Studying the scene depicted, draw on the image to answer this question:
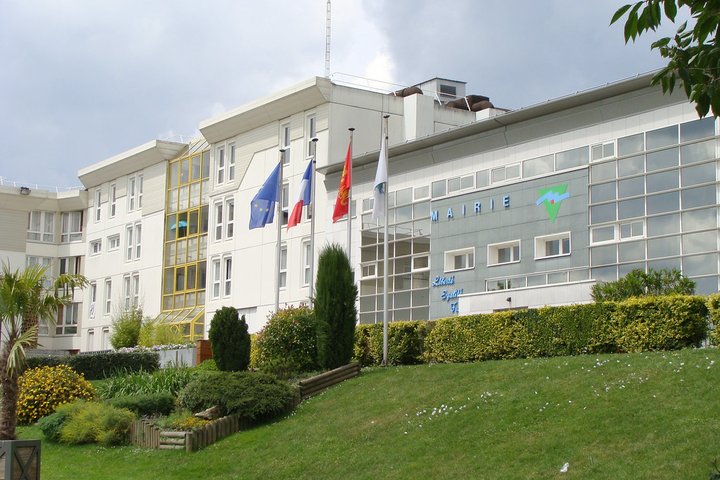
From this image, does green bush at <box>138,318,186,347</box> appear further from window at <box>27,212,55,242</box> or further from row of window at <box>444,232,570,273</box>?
window at <box>27,212,55,242</box>

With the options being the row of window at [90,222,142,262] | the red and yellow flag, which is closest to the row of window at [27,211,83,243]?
the row of window at [90,222,142,262]

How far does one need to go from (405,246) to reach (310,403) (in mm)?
15499

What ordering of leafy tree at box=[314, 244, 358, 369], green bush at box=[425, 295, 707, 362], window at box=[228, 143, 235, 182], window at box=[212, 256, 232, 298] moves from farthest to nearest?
window at box=[228, 143, 235, 182] → window at box=[212, 256, 232, 298] → leafy tree at box=[314, 244, 358, 369] → green bush at box=[425, 295, 707, 362]

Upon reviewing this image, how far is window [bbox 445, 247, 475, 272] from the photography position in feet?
118

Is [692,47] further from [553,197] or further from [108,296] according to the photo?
[108,296]

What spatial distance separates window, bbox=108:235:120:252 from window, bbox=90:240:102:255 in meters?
1.26

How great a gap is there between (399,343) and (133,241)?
32.9 m

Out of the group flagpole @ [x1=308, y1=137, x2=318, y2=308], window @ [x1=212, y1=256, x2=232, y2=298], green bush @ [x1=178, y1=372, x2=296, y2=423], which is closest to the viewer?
green bush @ [x1=178, y1=372, x2=296, y2=423]

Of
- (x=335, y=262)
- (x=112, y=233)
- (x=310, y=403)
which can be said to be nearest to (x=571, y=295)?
(x=335, y=262)

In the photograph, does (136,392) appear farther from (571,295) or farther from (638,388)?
(638,388)

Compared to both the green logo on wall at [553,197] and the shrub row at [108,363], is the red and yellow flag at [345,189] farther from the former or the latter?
the shrub row at [108,363]

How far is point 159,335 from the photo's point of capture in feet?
163

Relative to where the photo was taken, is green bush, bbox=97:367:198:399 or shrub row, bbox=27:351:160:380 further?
shrub row, bbox=27:351:160:380

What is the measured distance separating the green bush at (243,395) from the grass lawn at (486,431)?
534mm
